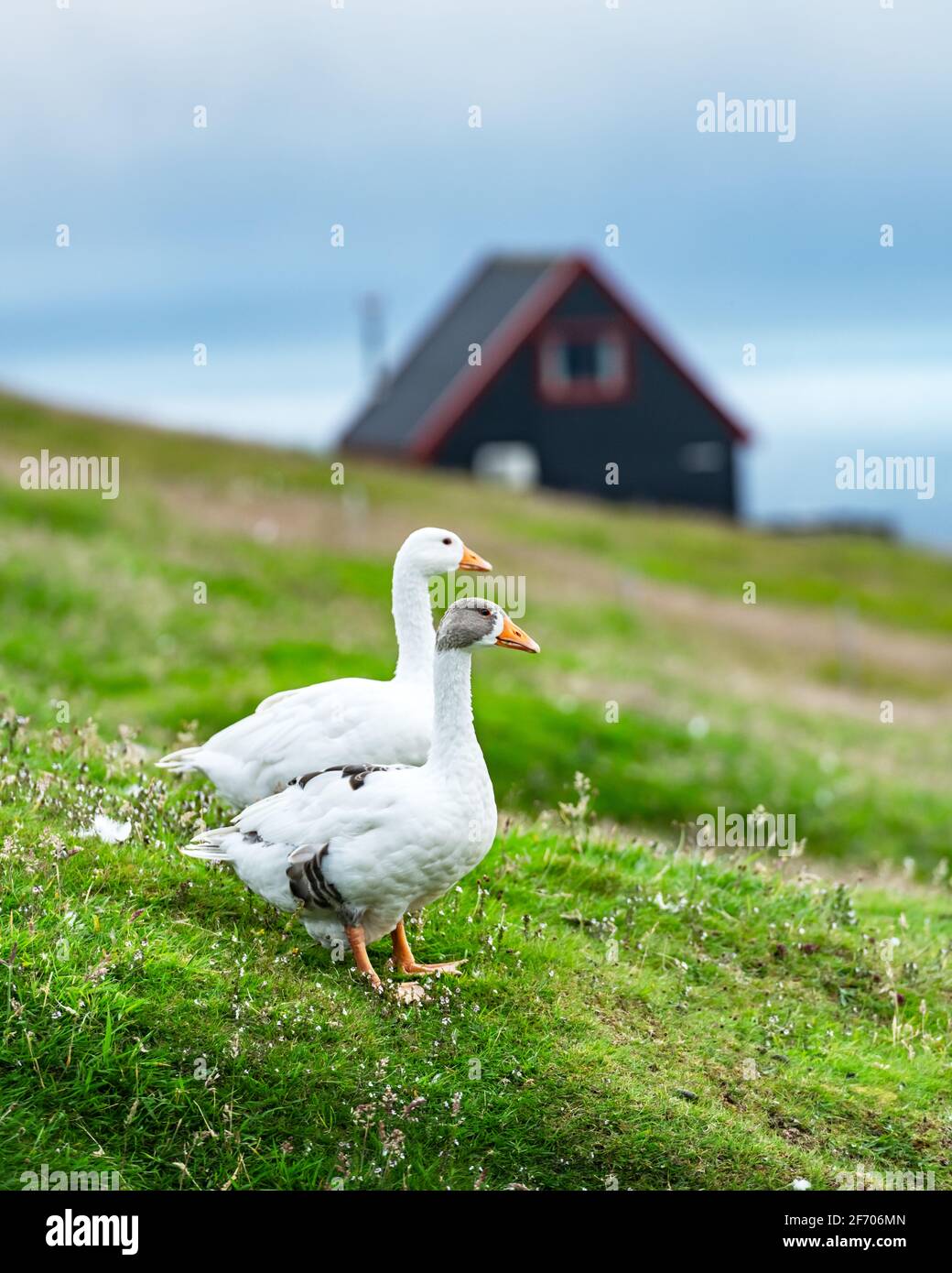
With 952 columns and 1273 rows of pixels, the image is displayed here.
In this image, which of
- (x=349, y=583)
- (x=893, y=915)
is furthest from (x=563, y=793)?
(x=349, y=583)

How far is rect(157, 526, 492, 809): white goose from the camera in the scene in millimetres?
9375

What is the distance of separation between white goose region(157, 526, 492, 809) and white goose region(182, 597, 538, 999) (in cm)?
83

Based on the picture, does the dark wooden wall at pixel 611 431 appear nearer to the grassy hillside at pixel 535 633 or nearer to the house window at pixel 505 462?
the house window at pixel 505 462

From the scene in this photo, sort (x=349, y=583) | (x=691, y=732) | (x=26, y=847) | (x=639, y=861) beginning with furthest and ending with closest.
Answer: (x=349, y=583) < (x=691, y=732) < (x=639, y=861) < (x=26, y=847)

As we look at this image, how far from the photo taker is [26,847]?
883cm

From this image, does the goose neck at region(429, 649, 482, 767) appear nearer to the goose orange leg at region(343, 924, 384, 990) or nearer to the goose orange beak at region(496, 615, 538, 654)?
the goose orange beak at region(496, 615, 538, 654)

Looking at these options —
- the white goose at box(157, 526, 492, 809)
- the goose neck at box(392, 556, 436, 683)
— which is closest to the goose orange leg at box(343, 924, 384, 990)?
the white goose at box(157, 526, 492, 809)

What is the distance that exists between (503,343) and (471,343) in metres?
2.50

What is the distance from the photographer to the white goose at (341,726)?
938 cm

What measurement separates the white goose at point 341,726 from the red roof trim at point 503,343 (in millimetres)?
46961

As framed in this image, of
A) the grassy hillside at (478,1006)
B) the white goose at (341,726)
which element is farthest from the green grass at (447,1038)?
the white goose at (341,726)

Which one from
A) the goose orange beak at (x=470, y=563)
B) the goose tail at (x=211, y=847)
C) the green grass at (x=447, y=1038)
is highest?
the goose orange beak at (x=470, y=563)
